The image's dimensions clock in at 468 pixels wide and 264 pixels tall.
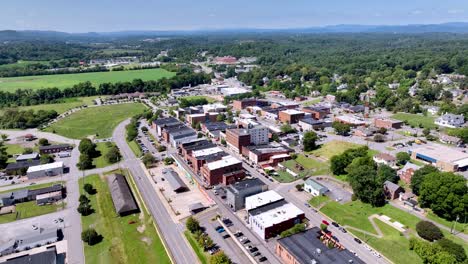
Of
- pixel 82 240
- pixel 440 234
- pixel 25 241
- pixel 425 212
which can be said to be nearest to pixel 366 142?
pixel 425 212

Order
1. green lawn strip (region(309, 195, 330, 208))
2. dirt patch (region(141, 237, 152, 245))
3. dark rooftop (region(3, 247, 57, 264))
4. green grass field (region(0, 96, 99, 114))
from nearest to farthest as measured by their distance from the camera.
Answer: dark rooftop (region(3, 247, 57, 264)) < dirt patch (region(141, 237, 152, 245)) < green lawn strip (region(309, 195, 330, 208)) < green grass field (region(0, 96, 99, 114))

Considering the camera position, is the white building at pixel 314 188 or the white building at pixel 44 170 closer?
the white building at pixel 314 188

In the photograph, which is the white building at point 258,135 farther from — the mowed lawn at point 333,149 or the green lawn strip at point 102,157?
the green lawn strip at point 102,157

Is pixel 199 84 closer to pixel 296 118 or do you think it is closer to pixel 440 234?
pixel 296 118

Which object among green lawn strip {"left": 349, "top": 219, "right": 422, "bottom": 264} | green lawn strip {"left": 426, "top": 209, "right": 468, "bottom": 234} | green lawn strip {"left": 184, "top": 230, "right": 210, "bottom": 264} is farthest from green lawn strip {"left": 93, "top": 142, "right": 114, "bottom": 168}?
green lawn strip {"left": 426, "top": 209, "right": 468, "bottom": 234}

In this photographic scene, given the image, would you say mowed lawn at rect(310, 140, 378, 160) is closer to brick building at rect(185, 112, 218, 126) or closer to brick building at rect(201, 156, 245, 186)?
brick building at rect(201, 156, 245, 186)

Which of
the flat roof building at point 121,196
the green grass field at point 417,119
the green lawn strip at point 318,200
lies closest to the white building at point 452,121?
the green grass field at point 417,119
